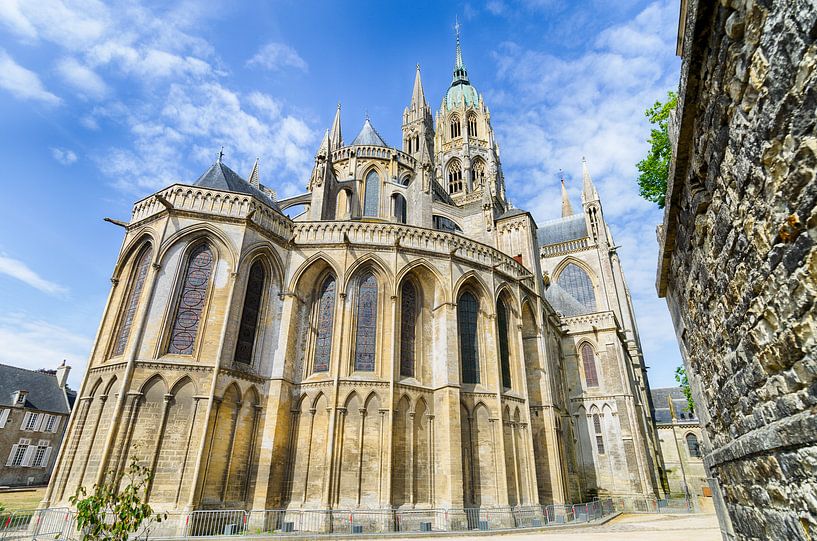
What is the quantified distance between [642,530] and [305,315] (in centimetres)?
1299

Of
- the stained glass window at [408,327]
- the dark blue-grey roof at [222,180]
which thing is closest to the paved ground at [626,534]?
the stained glass window at [408,327]

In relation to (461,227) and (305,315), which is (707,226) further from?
(461,227)

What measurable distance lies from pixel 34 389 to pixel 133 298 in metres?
27.8

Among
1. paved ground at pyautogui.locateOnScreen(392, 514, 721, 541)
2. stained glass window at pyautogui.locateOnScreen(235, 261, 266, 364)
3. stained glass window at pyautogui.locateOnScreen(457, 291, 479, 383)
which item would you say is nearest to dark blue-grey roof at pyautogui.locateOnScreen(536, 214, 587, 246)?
stained glass window at pyautogui.locateOnScreen(457, 291, 479, 383)

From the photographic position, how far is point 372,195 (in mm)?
25984

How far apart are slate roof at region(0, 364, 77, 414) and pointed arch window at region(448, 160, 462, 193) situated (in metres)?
40.4

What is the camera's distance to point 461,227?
25891 millimetres

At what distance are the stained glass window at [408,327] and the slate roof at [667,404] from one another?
106 ft

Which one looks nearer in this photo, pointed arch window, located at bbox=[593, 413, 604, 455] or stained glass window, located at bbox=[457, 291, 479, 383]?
stained glass window, located at bbox=[457, 291, 479, 383]

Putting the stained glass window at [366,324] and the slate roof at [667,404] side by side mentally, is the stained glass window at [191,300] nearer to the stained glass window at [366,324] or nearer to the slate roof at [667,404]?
the stained glass window at [366,324]

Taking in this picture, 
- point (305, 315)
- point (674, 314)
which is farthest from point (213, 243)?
point (674, 314)

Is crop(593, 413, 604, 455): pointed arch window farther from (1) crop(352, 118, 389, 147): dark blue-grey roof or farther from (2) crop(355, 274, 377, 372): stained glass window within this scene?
(1) crop(352, 118, 389, 147): dark blue-grey roof

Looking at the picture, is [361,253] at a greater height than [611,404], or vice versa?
[361,253]

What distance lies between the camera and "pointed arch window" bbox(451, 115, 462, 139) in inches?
2180
